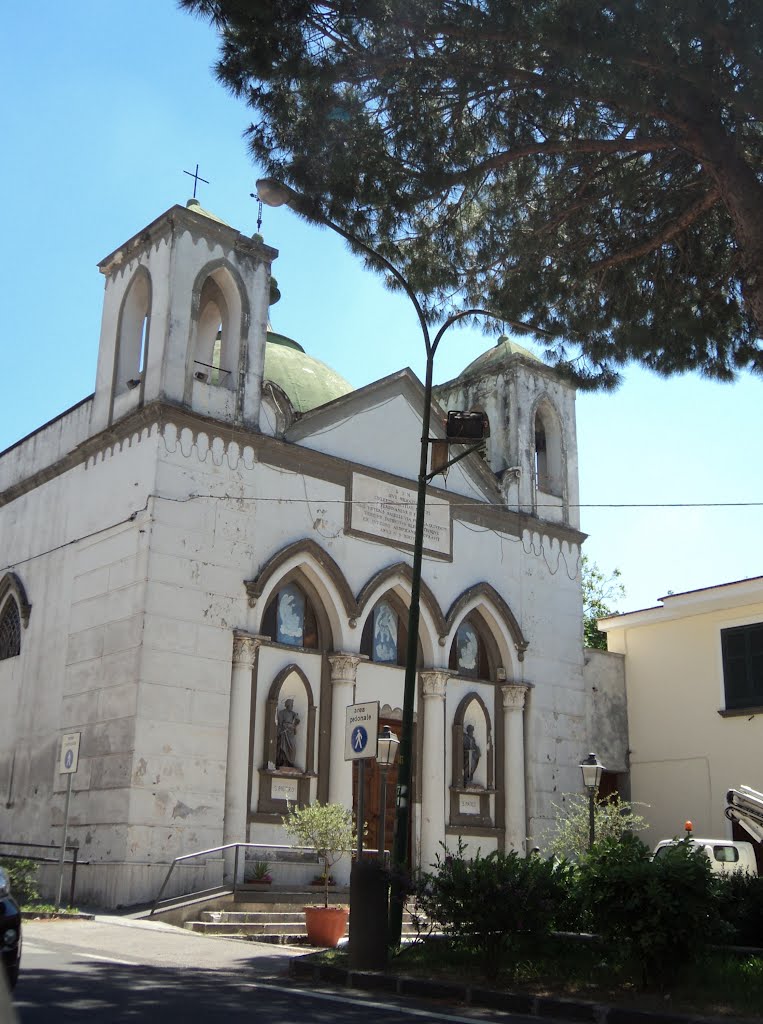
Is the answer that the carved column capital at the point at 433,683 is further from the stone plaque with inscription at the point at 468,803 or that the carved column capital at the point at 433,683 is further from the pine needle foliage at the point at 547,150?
the pine needle foliage at the point at 547,150

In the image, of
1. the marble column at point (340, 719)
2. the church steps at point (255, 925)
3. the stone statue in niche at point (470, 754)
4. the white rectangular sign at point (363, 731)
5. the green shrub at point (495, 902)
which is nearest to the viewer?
the green shrub at point (495, 902)

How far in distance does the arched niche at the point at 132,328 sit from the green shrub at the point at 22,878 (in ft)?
25.9

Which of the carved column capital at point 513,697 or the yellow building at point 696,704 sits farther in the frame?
the yellow building at point 696,704

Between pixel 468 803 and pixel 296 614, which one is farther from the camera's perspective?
pixel 468 803

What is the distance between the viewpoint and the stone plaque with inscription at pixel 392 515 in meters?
20.8

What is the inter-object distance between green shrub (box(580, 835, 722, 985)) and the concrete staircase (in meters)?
6.41

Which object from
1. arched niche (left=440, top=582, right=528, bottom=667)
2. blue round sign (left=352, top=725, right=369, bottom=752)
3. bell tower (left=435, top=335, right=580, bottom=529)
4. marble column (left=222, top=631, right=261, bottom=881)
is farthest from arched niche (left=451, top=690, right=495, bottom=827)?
blue round sign (left=352, top=725, right=369, bottom=752)

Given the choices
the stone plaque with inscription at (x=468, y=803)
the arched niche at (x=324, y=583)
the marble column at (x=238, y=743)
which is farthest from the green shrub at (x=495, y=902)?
the stone plaque with inscription at (x=468, y=803)

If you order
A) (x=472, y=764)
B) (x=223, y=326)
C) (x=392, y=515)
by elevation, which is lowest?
(x=472, y=764)

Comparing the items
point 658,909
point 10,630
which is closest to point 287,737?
point 10,630

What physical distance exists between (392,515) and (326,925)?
8982 mm

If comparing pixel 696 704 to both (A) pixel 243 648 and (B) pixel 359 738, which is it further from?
(B) pixel 359 738

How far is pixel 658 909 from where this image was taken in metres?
8.72

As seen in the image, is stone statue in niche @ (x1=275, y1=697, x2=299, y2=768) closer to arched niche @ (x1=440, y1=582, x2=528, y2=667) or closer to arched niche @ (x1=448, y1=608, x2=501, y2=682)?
arched niche @ (x1=448, y1=608, x2=501, y2=682)
